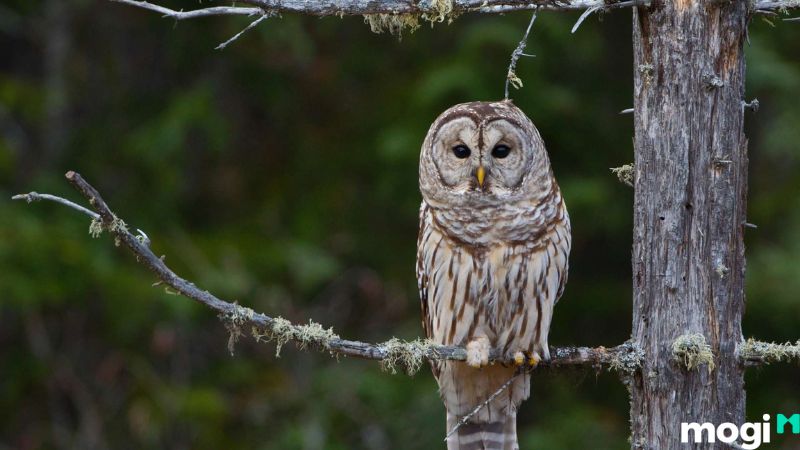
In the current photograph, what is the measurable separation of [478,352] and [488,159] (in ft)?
2.48

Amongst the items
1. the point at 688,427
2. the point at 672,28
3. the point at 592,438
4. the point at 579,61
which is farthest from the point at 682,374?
the point at 579,61

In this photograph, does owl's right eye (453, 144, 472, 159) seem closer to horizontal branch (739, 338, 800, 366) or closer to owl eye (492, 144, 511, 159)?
owl eye (492, 144, 511, 159)

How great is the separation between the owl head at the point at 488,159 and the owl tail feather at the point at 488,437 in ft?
3.33

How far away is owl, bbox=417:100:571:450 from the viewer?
4305 millimetres

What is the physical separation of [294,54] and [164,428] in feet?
9.34

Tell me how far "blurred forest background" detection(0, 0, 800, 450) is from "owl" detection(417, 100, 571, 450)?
2957mm

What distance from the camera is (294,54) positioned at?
8.27m

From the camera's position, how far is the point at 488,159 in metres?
4.42

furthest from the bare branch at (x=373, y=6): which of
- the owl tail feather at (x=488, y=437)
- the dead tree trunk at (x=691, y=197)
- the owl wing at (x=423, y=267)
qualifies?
Answer: the owl tail feather at (x=488, y=437)

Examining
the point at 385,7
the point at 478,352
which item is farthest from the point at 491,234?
the point at 385,7

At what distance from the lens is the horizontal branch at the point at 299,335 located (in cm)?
321

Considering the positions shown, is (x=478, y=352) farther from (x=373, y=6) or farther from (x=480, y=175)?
(x=373, y=6)

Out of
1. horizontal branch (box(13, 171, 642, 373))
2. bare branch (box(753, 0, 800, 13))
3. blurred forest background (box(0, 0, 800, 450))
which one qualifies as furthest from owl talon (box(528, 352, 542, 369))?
blurred forest background (box(0, 0, 800, 450))

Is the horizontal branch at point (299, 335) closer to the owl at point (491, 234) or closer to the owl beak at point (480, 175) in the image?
the owl at point (491, 234)
